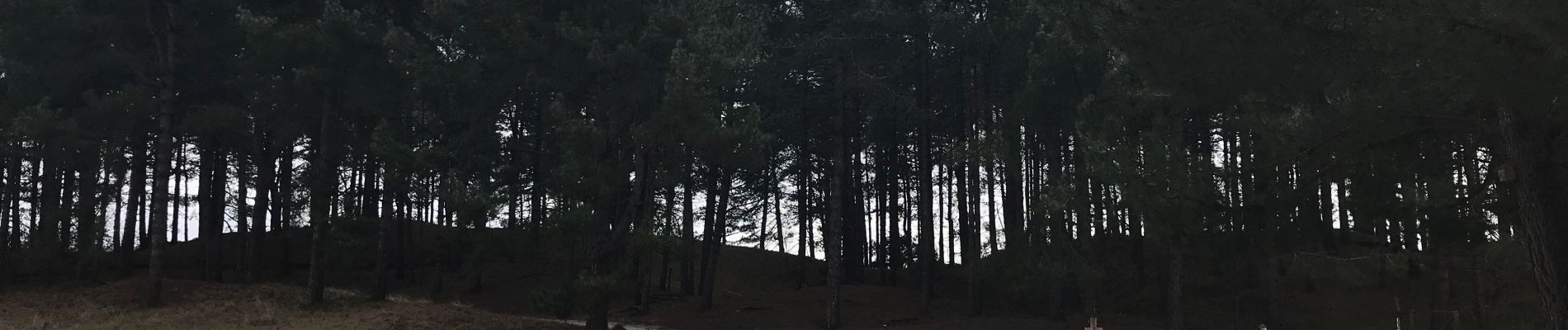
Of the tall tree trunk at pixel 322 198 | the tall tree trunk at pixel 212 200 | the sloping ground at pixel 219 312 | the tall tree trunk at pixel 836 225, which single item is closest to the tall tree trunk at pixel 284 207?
the tall tree trunk at pixel 212 200

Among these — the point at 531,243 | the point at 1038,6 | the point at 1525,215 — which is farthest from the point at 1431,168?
the point at 531,243

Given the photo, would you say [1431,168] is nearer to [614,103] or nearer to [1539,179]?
[1539,179]

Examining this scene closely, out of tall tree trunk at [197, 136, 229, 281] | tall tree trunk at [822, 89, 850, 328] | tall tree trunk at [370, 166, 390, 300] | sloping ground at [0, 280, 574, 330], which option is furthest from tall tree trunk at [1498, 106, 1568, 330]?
tall tree trunk at [197, 136, 229, 281]

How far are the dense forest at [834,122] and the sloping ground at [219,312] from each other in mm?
977

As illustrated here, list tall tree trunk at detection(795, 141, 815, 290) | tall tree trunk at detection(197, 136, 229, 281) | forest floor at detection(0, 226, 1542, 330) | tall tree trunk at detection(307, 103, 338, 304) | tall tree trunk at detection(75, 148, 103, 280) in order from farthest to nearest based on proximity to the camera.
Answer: tall tree trunk at detection(795, 141, 815, 290) < tall tree trunk at detection(197, 136, 229, 281) < tall tree trunk at detection(75, 148, 103, 280) < tall tree trunk at detection(307, 103, 338, 304) < forest floor at detection(0, 226, 1542, 330)

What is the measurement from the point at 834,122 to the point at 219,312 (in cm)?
1374

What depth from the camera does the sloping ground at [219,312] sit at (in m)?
17.6

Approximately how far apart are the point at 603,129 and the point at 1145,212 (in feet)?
29.9

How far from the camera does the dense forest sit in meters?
10.4

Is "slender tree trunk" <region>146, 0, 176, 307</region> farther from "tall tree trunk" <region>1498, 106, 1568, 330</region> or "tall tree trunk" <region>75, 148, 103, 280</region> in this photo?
"tall tree trunk" <region>1498, 106, 1568, 330</region>

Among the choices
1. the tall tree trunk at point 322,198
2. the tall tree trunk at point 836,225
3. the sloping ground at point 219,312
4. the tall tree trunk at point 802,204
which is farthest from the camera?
the tall tree trunk at point 802,204

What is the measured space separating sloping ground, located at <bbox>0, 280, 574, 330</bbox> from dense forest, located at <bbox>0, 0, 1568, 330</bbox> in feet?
3.21

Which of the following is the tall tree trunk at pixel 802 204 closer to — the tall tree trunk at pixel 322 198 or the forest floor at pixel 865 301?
the forest floor at pixel 865 301

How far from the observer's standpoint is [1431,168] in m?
11.1
